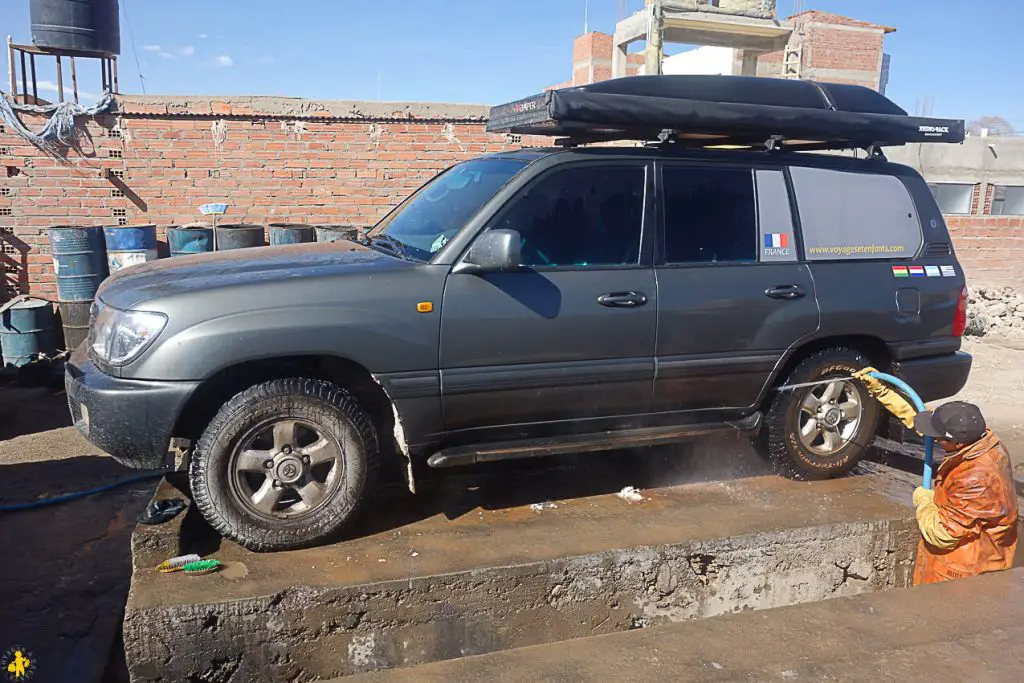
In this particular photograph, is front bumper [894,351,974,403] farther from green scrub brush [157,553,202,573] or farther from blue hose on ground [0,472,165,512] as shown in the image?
blue hose on ground [0,472,165,512]

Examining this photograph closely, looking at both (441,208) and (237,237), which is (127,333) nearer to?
(441,208)

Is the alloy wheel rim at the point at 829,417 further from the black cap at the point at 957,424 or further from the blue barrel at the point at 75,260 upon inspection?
the blue barrel at the point at 75,260

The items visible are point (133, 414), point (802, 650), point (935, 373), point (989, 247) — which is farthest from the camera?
point (989, 247)

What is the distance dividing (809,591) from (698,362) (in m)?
1.39

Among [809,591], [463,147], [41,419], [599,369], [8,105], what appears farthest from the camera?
[463,147]

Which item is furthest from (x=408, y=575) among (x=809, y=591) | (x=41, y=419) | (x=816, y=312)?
(x=41, y=419)

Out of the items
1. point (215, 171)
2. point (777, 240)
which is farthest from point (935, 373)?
point (215, 171)

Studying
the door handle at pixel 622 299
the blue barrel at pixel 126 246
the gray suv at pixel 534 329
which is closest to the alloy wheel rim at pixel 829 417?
the gray suv at pixel 534 329

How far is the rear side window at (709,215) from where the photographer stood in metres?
4.23

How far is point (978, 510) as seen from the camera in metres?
4.00

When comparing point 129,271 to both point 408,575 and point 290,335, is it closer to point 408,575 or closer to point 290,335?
point 290,335

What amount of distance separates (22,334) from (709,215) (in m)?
7.54

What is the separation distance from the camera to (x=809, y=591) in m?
4.27

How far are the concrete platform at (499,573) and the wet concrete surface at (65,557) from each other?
0.61m
